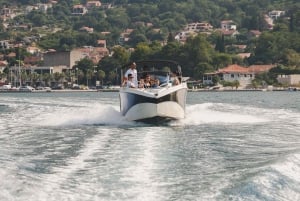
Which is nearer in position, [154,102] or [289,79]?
Answer: [154,102]

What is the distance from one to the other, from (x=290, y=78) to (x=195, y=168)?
4959 inches

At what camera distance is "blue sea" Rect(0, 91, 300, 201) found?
15.8 metres

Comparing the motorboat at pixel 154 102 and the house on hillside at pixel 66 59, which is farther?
the house on hillside at pixel 66 59

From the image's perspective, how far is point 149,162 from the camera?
19516 millimetres

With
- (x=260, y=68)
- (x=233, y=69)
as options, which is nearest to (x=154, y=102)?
(x=233, y=69)

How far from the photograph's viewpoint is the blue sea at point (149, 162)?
15.8 m

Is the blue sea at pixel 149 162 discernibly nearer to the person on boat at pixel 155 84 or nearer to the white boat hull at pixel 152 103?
the white boat hull at pixel 152 103

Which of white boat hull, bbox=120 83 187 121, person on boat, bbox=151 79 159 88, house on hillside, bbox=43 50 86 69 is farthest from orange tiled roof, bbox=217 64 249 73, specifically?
white boat hull, bbox=120 83 187 121

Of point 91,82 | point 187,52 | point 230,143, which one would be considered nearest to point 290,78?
point 187,52

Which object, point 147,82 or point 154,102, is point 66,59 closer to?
point 147,82

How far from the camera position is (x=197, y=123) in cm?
3297

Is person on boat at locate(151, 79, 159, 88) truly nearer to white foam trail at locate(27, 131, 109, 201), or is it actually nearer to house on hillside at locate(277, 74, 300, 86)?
white foam trail at locate(27, 131, 109, 201)

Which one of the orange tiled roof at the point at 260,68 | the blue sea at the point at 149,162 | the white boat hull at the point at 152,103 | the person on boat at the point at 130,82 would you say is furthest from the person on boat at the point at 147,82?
the orange tiled roof at the point at 260,68

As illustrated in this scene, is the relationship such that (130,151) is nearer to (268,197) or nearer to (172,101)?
(268,197)
